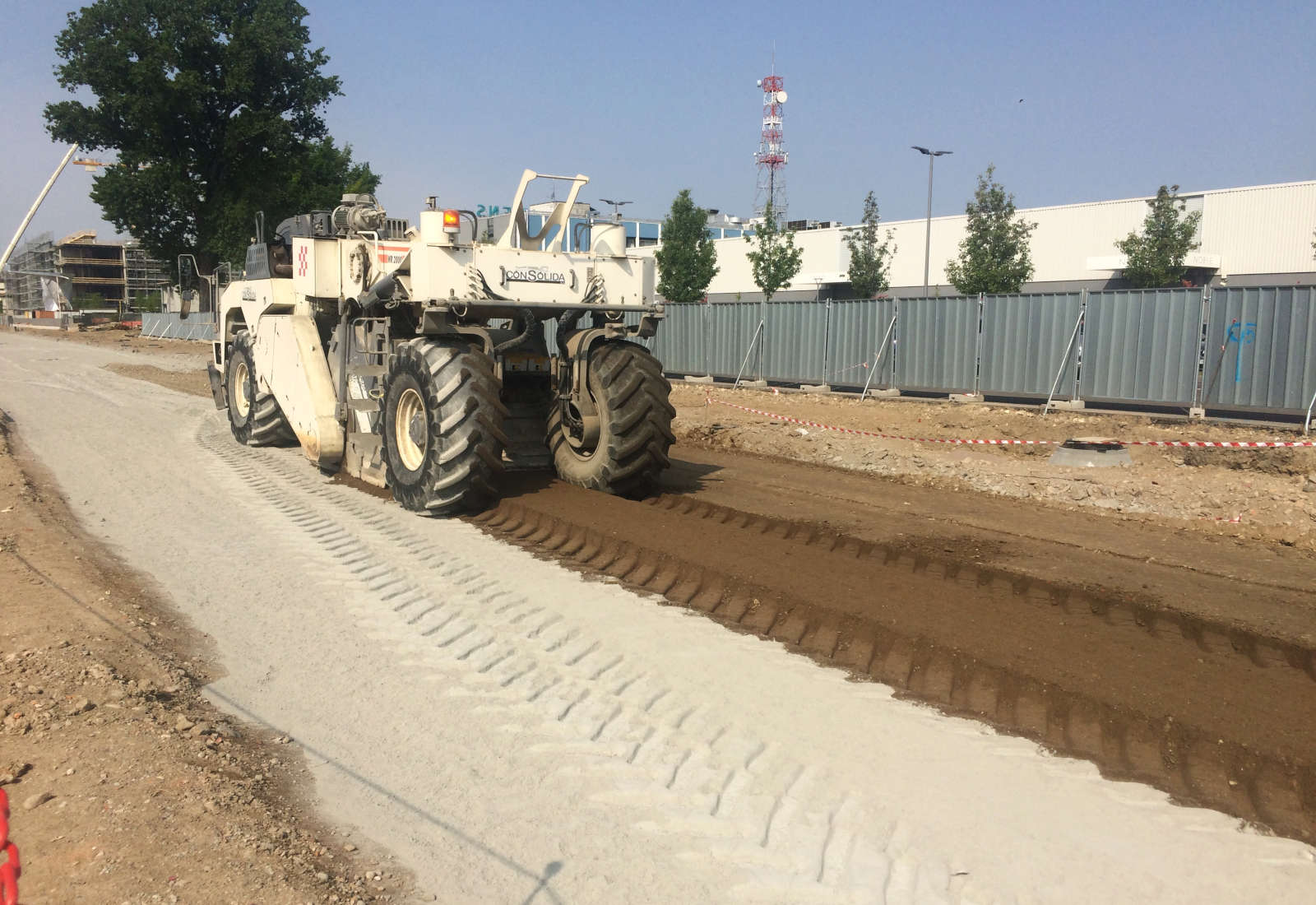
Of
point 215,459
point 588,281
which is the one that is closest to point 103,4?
point 215,459

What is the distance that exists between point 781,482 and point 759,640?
18.2 feet

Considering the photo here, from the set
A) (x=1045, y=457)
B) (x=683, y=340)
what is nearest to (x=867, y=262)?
(x=683, y=340)

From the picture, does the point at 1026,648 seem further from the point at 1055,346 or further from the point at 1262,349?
the point at 1055,346

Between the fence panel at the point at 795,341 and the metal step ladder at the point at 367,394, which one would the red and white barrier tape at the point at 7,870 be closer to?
the metal step ladder at the point at 367,394

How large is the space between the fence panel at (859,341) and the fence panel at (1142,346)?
4487 mm

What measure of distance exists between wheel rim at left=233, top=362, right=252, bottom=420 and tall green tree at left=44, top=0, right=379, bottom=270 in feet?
84.4

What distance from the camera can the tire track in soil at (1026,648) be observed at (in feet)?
15.0

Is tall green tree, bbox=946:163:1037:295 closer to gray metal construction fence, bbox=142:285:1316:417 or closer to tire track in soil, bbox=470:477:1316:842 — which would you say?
gray metal construction fence, bbox=142:285:1316:417

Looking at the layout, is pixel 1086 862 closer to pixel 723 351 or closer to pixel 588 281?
pixel 588 281

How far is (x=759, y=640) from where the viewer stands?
6.04 meters

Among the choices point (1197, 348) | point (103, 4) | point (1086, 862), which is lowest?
point (1086, 862)

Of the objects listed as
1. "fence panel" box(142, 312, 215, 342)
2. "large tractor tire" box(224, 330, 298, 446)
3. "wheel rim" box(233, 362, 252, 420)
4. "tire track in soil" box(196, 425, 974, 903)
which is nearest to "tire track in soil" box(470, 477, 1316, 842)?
"tire track in soil" box(196, 425, 974, 903)

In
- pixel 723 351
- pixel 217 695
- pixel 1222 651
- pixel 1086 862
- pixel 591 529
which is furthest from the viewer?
pixel 723 351

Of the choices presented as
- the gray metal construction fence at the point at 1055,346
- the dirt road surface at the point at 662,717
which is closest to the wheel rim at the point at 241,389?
the dirt road surface at the point at 662,717
